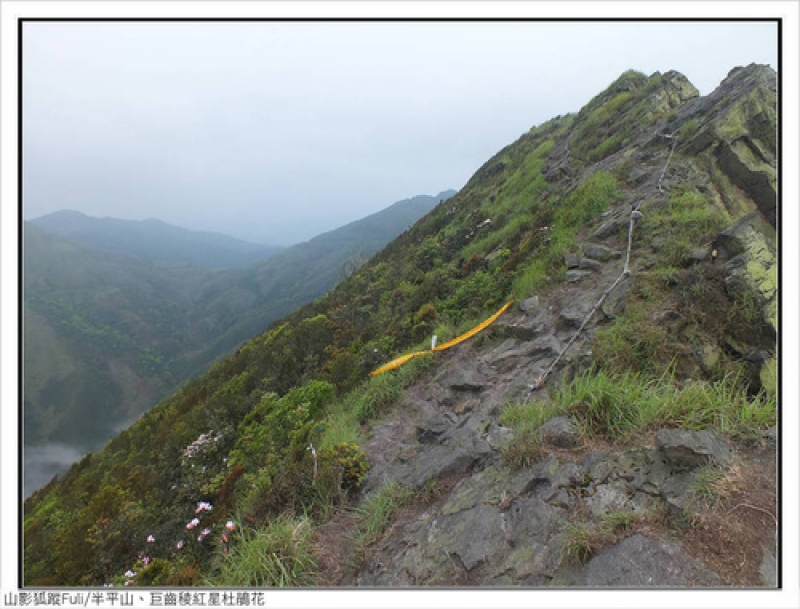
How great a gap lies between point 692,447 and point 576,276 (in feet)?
14.4

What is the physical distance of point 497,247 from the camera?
1112 cm

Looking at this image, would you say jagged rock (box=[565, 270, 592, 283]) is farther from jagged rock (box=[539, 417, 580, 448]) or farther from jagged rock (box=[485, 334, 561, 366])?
jagged rock (box=[539, 417, 580, 448])

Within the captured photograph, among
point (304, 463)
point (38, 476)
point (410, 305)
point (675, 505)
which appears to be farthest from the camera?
point (38, 476)

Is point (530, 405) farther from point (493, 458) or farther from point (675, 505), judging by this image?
point (675, 505)

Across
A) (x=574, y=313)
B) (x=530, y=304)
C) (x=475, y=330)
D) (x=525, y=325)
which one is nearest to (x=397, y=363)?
(x=475, y=330)

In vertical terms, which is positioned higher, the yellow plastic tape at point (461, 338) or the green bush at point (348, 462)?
the yellow plastic tape at point (461, 338)

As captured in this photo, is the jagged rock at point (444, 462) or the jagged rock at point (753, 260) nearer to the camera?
the jagged rock at point (444, 462)

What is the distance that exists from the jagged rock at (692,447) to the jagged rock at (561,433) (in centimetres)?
63

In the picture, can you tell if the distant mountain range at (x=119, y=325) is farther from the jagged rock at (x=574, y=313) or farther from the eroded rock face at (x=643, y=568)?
Answer: the eroded rock face at (x=643, y=568)

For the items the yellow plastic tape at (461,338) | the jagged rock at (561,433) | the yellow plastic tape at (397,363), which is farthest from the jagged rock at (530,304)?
the jagged rock at (561,433)

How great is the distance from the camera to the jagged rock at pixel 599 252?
676 cm

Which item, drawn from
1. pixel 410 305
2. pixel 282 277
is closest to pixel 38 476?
pixel 410 305

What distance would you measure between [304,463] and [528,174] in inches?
631

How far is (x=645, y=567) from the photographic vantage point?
7.64 feet
